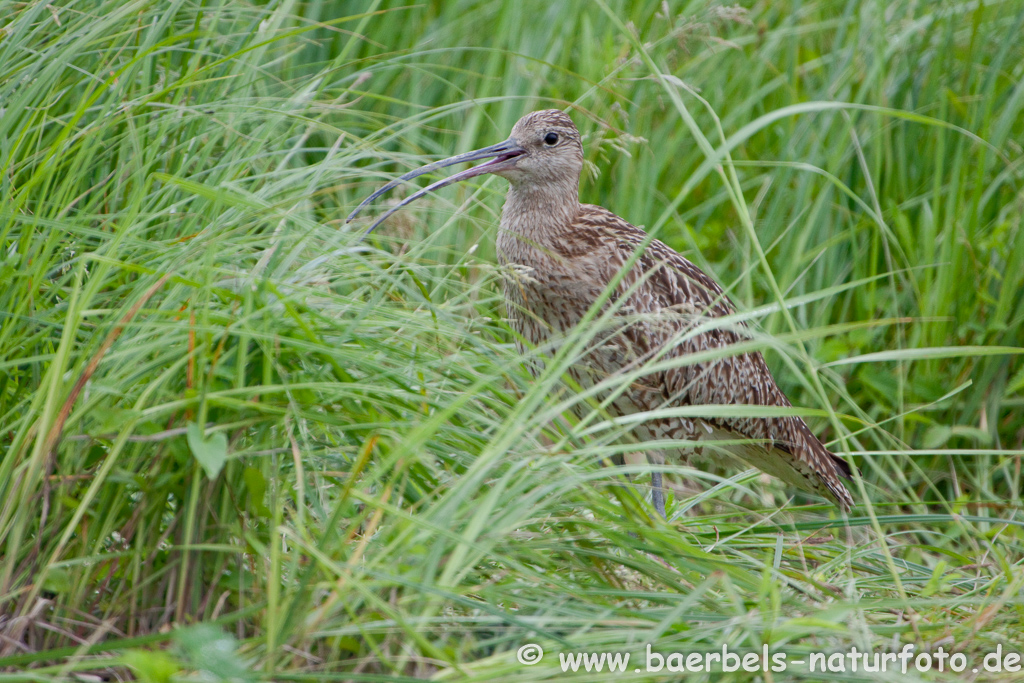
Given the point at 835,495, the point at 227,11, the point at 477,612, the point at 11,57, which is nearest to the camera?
the point at 477,612

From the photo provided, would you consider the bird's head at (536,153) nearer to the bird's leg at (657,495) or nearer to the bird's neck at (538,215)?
the bird's neck at (538,215)

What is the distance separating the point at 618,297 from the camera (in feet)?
14.2

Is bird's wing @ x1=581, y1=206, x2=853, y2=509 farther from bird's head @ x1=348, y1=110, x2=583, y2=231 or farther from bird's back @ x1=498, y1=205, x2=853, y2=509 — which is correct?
bird's head @ x1=348, y1=110, x2=583, y2=231

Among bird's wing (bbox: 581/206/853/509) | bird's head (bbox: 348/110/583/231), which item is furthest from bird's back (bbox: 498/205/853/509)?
bird's head (bbox: 348/110/583/231)

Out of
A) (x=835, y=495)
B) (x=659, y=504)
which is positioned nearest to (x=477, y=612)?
(x=659, y=504)

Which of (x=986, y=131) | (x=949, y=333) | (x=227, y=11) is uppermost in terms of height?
(x=227, y=11)

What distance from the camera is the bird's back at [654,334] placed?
4.18 metres

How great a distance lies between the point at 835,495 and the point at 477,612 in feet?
7.90

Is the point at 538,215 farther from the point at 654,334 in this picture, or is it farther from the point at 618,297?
the point at 654,334

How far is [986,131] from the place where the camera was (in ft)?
17.2

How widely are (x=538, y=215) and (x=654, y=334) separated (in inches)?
27.8

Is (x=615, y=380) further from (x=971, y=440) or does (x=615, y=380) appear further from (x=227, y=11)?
(x=971, y=440)

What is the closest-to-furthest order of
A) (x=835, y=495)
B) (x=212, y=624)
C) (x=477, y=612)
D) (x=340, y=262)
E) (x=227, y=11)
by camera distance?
(x=212, y=624) < (x=477, y=612) < (x=340, y=262) < (x=227, y=11) < (x=835, y=495)

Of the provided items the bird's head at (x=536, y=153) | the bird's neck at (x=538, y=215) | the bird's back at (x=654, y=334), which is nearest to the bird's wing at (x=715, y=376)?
the bird's back at (x=654, y=334)
